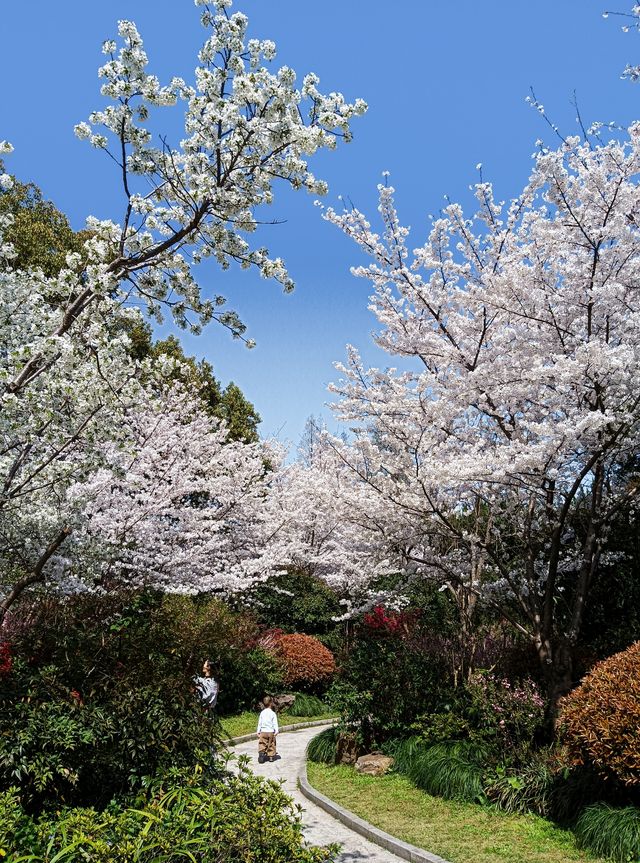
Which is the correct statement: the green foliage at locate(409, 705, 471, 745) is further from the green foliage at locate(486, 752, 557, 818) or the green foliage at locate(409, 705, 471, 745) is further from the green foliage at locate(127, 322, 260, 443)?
the green foliage at locate(127, 322, 260, 443)

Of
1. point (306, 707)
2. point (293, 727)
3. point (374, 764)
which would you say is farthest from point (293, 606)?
point (374, 764)

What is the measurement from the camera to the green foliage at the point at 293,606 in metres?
18.8

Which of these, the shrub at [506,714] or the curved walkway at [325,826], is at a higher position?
the shrub at [506,714]

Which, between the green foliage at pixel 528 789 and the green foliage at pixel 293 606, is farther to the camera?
the green foliage at pixel 293 606

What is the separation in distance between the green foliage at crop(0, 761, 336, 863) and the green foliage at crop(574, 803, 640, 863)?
3.02m

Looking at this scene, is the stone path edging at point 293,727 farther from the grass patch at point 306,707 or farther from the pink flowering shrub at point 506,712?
the pink flowering shrub at point 506,712

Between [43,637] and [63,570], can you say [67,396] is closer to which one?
[43,637]

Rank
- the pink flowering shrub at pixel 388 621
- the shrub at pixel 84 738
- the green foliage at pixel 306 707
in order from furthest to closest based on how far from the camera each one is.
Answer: the green foliage at pixel 306 707, the pink flowering shrub at pixel 388 621, the shrub at pixel 84 738

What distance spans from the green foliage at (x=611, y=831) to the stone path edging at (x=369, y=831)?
130cm

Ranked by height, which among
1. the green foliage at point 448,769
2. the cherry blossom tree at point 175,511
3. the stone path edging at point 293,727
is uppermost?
the cherry blossom tree at point 175,511

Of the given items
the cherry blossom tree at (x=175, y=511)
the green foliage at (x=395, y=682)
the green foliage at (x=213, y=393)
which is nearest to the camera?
the green foliage at (x=395, y=682)

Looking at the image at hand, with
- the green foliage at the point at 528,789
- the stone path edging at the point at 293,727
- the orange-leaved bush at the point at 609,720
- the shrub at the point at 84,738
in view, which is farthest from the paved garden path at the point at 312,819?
the orange-leaved bush at the point at 609,720

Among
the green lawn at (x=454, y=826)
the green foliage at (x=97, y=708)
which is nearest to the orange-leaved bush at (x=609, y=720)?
the green lawn at (x=454, y=826)

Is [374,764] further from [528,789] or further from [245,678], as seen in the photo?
[245,678]
